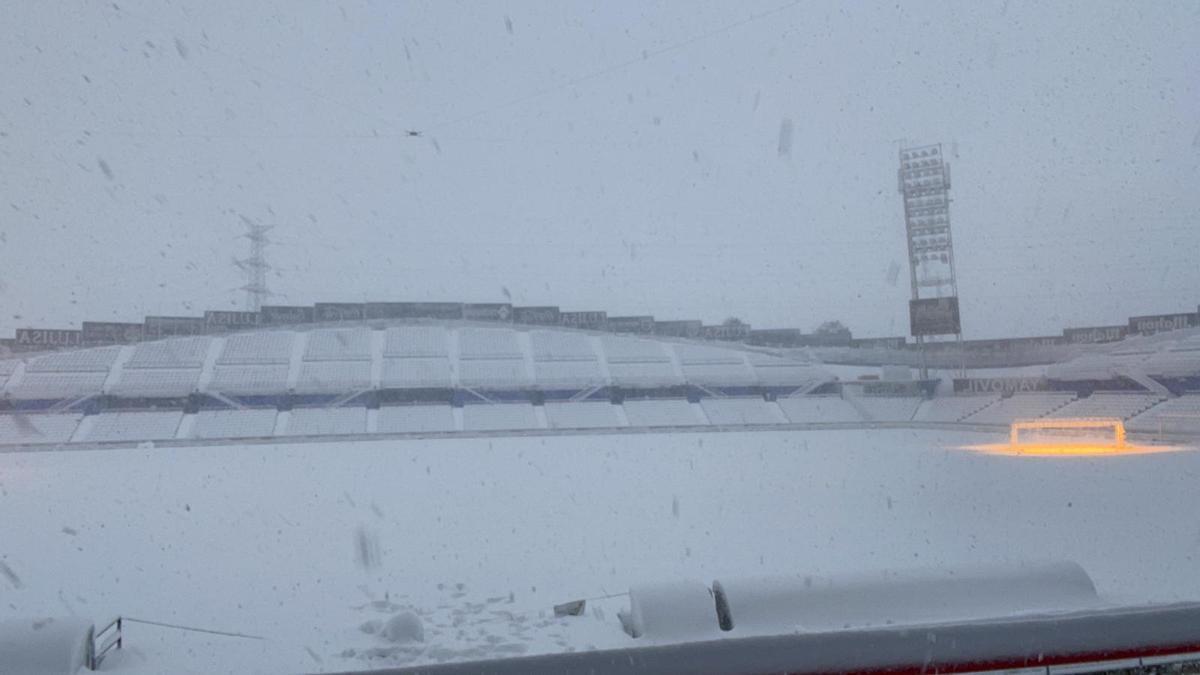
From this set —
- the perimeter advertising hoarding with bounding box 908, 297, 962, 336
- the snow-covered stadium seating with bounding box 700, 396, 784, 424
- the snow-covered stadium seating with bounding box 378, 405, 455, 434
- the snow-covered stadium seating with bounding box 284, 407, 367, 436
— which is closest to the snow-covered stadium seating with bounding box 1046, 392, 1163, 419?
the perimeter advertising hoarding with bounding box 908, 297, 962, 336

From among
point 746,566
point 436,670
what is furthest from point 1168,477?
point 436,670

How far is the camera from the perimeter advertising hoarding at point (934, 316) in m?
36.3

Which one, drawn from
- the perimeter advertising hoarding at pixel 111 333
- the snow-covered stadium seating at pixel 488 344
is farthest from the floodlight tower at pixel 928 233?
the perimeter advertising hoarding at pixel 111 333

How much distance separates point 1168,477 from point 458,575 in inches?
485

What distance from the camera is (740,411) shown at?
123ft

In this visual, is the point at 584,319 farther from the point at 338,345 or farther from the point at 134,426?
the point at 134,426

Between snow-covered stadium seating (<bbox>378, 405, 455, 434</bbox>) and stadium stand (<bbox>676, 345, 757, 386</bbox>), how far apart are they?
1137cm

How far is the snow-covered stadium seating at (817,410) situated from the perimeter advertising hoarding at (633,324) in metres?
10.5

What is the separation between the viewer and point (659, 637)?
508cm

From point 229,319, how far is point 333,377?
9.74m

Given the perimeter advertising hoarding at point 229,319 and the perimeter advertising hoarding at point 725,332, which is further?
the perimeter advertising hoarding at point 725,332

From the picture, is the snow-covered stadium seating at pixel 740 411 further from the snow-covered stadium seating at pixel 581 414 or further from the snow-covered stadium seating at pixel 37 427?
the snow-covered stadium seating at pixel 37 427

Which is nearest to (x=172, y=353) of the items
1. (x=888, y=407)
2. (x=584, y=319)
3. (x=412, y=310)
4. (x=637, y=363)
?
(x=412, y=310)

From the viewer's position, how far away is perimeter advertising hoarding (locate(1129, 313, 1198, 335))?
36.9m
